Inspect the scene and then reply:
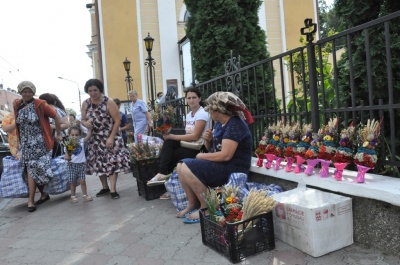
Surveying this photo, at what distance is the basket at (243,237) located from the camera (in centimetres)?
282

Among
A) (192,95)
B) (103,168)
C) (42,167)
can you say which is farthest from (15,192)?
(192,95)

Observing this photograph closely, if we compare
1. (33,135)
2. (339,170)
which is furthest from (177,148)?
(339,170)

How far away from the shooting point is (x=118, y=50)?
17812 mm

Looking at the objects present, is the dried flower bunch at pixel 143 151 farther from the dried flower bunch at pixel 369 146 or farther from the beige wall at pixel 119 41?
the beige wall at pixel 119 41

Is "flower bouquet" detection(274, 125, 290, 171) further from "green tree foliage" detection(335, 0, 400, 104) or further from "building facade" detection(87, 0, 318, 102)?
"building facade" detection(87, 0, 318, 102)

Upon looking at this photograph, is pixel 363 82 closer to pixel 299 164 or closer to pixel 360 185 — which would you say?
pixel 299 164

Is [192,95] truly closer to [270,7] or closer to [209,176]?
[209,176]

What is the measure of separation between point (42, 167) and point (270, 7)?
1595cm

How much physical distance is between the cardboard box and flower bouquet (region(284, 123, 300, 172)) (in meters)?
0.50

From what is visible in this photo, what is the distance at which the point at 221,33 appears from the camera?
251 inches

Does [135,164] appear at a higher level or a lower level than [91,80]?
lower

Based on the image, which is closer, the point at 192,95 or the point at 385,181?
the point at 385,181

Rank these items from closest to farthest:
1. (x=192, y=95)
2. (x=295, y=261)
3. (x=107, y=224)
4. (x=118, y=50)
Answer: (x=295, y=261) < (x=107, y=224) < (x=192, y=95) < (x=118, y=50)

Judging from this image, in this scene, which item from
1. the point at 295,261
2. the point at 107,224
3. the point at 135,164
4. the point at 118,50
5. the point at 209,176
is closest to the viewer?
the point at 295,261
